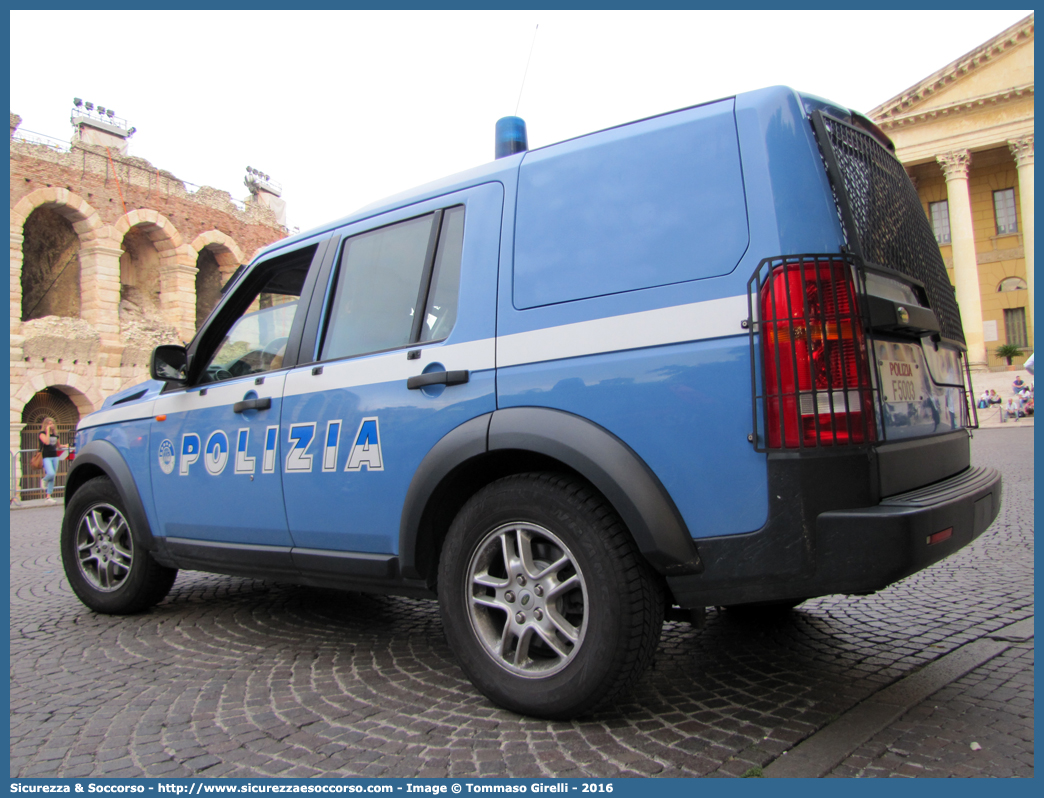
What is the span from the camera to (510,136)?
3338mm

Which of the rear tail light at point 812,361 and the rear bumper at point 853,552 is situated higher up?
the rear tail light at point 812,361

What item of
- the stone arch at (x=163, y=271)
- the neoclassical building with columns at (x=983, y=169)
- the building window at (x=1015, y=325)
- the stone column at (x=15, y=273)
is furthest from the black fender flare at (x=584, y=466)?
the building window at (x=1015, y=325)

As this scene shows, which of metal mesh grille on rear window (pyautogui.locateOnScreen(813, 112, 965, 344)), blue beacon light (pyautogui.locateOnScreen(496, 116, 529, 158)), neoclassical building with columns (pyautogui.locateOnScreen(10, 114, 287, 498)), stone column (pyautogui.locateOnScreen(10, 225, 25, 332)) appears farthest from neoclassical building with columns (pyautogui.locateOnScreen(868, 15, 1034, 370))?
stone column (pyautogui.locateOnScreen(10, 225, 25, 332))

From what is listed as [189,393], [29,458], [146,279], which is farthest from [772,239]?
[146,279]

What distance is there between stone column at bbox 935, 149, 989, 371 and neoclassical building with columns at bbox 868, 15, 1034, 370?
1.8 inches

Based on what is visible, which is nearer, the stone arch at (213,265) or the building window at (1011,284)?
the stone arch at (213,265)

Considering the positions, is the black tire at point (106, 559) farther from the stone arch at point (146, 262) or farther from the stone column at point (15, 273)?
the stone arch at point (146, 262)

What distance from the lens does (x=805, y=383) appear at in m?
2.07

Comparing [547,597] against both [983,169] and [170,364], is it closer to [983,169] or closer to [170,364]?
[170,364]

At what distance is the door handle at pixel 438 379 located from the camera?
2.78 m

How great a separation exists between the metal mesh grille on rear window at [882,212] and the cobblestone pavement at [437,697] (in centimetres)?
147

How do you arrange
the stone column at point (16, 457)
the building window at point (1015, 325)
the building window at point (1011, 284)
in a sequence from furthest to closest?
the building window at point (1011, 284), the building window at point (1015, 325), the stone column at point (16, 457)

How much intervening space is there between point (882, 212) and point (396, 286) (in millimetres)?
1982

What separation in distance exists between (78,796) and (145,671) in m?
1.24
